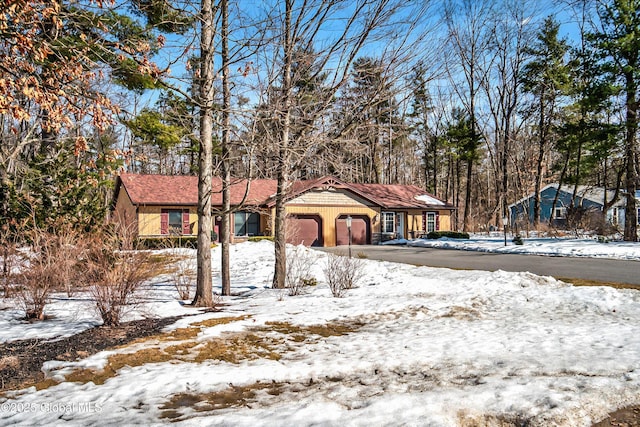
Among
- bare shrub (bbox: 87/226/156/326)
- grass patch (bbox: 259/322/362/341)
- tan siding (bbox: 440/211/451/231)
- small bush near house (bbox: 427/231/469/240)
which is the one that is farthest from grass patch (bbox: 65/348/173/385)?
tan siding (bbox: 440/211/451/231)

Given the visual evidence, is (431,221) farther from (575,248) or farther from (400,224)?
(575,248)

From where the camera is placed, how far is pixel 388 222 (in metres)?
30.9

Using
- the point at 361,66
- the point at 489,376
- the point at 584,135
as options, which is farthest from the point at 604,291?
the point at 584,135

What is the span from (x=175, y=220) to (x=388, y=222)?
15.3 m

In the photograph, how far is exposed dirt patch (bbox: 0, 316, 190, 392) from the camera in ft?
14.4

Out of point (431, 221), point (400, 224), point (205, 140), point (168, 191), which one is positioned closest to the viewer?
point (205, 140)

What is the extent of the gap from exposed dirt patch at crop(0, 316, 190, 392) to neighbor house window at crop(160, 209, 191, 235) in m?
19.5

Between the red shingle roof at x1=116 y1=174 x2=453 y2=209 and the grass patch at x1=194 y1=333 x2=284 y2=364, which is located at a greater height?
the red shingle roof at x1=116 y1=174 x2=453 y2=209

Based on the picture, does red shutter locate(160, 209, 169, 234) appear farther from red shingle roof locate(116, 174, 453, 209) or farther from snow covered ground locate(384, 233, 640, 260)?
snow covered ground locate(384, 233, 640, 260)

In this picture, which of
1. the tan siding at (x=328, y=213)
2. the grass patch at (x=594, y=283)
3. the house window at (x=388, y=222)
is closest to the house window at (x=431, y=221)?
the house window at (x=388, y=222)

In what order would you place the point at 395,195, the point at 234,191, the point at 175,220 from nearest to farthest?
the point at 175,220 → the point at 234,191 → the point at 395,195

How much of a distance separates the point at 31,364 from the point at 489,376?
5172 millimetres

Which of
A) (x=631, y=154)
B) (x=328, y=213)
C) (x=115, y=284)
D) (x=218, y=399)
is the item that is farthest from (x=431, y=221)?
(x=218, y=399)

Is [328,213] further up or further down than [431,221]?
further up
